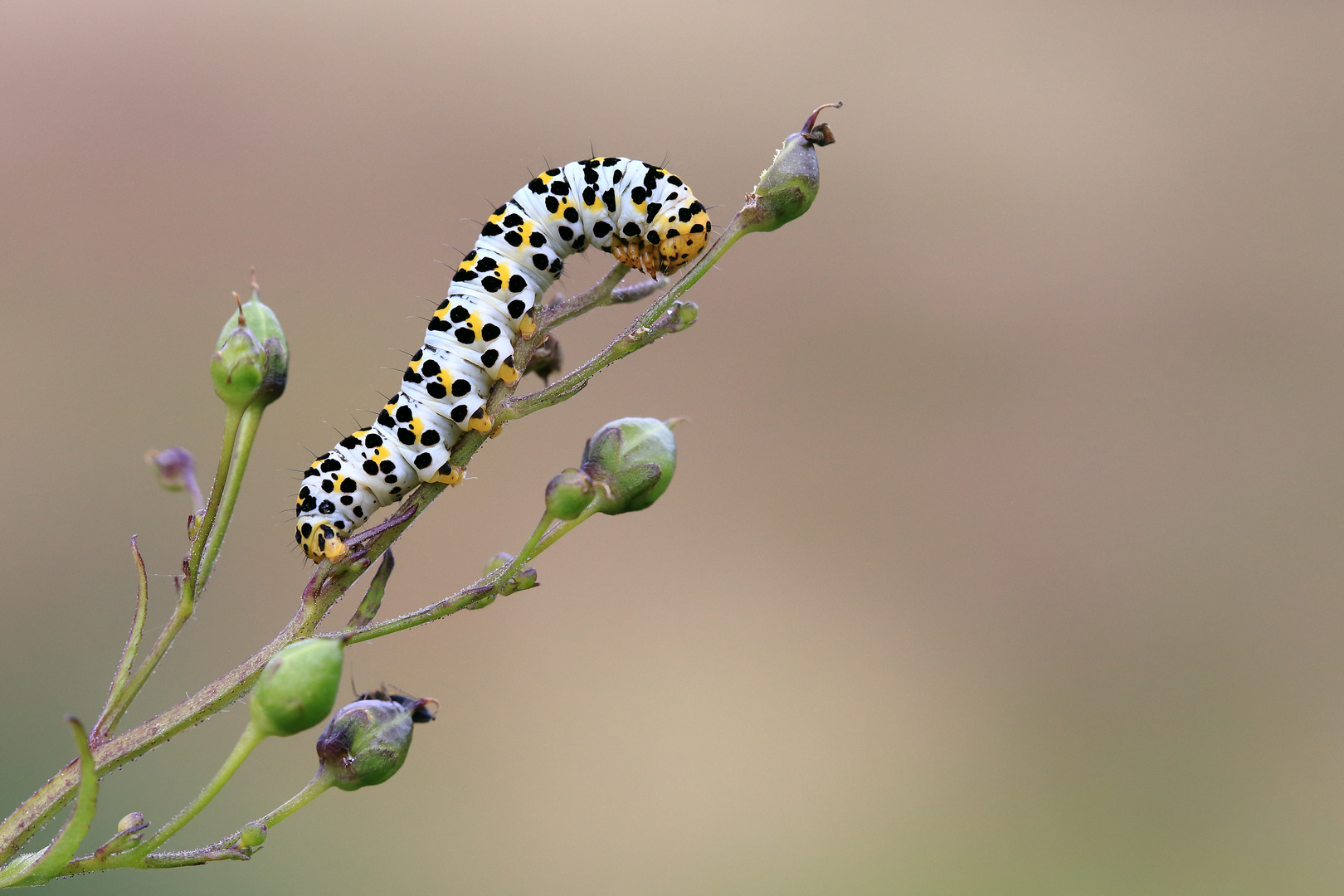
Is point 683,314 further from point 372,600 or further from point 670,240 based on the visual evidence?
point 670,240

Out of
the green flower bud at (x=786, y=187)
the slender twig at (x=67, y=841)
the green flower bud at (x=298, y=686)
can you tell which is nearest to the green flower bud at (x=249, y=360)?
the green flower bud at (x=298, y=686)

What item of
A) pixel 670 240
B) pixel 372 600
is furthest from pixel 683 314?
pixel 670 240

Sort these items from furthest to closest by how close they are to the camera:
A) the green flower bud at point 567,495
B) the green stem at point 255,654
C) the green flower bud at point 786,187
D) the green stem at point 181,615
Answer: the green flower bud at point 786,187 → the green flower bud at point 567,495 → the green stem at point 181,615 → the green stem at point 255,654

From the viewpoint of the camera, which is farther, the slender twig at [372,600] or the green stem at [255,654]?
the slender twig at [372,600]

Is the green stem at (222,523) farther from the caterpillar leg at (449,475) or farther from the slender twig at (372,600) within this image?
the caterpillar leg at (449,475)

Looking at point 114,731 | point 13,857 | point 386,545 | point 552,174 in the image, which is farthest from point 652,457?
point 552,174

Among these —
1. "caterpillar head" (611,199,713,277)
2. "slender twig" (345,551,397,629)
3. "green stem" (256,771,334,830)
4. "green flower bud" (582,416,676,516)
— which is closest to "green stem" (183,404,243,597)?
"slender twig" (345,551,397,629)

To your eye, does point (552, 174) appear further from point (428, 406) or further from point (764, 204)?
point (764, 204)

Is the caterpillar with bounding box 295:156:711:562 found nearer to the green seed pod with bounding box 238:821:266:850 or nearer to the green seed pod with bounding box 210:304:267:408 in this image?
the green seed pod with bounding box 210:304:267:408
